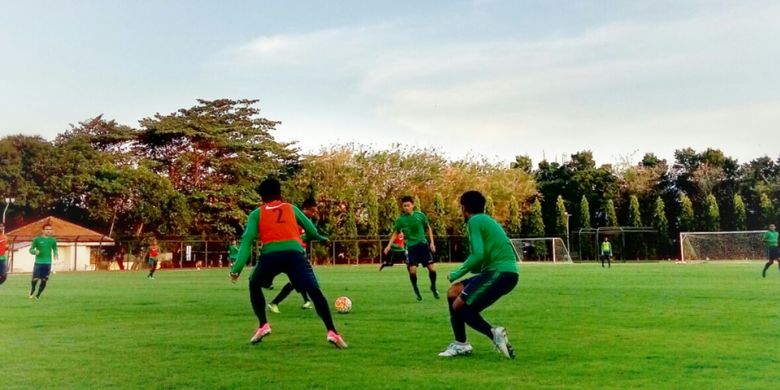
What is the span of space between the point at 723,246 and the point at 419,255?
41599 mm

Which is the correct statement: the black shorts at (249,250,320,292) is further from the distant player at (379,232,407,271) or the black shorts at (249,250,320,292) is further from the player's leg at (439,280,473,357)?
the distant player at (379,232,407,271)

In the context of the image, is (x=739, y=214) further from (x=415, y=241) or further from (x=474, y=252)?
(x=474, y=252)

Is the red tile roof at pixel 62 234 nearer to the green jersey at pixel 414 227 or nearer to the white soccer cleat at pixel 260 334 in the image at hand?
the green jersey at pixel 414 227

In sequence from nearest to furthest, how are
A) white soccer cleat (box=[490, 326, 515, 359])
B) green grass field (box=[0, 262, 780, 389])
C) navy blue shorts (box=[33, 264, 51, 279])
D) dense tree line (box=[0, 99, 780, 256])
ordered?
green grass field (box=[0, 262, 780, 389]) → white soccer cleat (box=[490, 326, 515, 359]) → navy blue shorts (box=[33, 264, 51, 279]) → dense tree line (box=[0, 99, 780, 256])

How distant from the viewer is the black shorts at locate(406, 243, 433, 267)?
1574 centimetres

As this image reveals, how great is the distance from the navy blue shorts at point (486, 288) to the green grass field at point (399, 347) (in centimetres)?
60

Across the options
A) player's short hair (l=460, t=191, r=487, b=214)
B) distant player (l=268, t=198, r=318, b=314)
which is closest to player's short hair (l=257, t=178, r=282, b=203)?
player's short hair (l=460, t=191, r=487, b=214)

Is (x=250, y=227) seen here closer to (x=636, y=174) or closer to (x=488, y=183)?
(x=488, y=183)

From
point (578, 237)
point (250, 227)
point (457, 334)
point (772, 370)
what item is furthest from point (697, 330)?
point (578, 237)

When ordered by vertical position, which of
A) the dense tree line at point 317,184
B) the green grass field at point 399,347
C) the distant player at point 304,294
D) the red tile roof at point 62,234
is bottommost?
the green grass field at point 399,347

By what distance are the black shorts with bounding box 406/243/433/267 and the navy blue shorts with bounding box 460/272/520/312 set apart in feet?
26.4

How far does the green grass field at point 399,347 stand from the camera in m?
6.36

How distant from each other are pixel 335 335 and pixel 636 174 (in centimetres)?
6846

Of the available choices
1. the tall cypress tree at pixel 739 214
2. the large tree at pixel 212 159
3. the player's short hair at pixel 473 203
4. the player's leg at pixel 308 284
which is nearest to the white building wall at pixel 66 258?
the large tree at pixel 212 159
